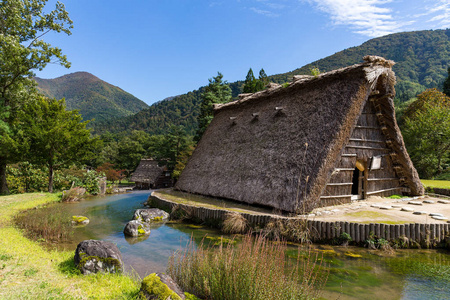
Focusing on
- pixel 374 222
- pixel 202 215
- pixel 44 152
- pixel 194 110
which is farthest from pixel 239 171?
pixel 194 110

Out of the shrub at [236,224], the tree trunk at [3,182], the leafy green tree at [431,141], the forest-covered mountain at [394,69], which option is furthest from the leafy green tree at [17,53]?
the forest-covered mountain at [394,69]

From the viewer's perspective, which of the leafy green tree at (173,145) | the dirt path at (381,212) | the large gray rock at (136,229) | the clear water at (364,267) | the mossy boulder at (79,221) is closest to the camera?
the clear water at (364,267)

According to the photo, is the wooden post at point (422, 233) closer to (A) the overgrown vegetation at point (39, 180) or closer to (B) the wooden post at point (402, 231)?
(B) the wooden post at point (402, 231)

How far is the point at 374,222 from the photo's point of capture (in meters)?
7.55

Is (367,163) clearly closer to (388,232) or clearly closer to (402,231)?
(402,231)

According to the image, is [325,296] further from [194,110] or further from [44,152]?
[194,110]

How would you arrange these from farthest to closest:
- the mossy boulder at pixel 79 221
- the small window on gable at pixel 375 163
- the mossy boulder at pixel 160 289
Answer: the small window on gable at pixel 375 163 < the mossy boulder at pixel 79 221 < the mossy boulder at pixel 160 289

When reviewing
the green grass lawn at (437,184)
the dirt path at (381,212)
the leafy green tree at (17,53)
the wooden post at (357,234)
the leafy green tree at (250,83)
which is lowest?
the wooden post at (357,234)

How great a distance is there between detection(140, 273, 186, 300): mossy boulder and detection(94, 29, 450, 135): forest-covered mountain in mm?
64576

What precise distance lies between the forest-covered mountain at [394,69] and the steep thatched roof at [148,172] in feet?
113

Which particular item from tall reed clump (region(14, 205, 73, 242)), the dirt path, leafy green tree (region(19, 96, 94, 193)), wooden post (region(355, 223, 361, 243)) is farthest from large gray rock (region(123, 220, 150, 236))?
leafy green tree (region(19, 96, 94, 193))

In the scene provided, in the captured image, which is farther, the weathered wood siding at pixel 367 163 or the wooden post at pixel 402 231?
the weathered wood siding at pixel 367 163

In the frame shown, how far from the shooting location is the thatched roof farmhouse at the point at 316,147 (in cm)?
904

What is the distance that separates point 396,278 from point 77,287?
21.0 ft
